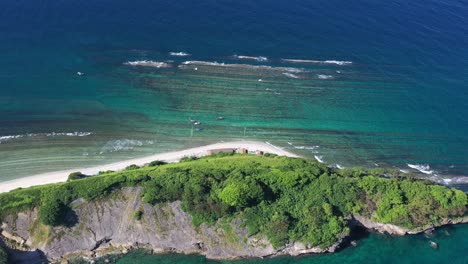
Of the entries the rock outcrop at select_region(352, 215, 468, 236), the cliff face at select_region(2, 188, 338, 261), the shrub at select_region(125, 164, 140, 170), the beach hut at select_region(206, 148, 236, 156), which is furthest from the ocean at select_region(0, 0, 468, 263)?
the cliff face at select_region(2, 188, 338, 261)

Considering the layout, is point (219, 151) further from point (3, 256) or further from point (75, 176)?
point (3, 256)

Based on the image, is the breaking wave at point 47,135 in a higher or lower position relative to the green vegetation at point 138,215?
higher

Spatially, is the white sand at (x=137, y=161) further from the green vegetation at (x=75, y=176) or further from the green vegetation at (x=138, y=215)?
the green vegetation at (x=138, y=215)

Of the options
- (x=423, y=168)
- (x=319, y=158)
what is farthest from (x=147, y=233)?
(x=423, y=168)

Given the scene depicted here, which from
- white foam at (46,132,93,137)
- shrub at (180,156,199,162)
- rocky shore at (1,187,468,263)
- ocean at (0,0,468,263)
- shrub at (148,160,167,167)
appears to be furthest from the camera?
ocean at (0,0,468,263)

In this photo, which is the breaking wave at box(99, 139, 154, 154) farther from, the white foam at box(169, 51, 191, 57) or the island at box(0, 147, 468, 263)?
the white foam at box(169, 51, 191, 57)

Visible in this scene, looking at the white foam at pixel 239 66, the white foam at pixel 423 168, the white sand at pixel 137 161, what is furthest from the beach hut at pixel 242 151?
the white foam at pixel 423 168
